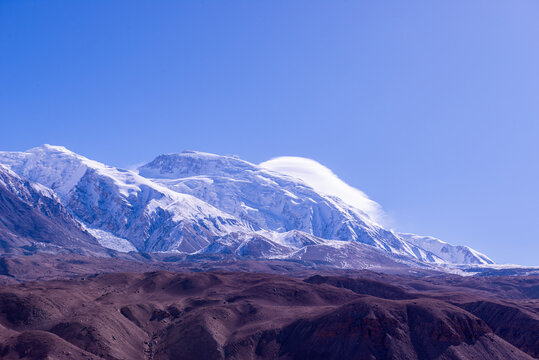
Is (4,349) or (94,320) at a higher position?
(94,320)

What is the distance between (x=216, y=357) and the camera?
421ft

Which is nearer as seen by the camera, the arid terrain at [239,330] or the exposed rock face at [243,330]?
the arid terrain at [239,330]

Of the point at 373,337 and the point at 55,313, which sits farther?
the point at 55,313

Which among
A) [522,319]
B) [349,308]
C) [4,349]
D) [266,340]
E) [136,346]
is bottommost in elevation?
[4,349]

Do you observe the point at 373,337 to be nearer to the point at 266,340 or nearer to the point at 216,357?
the point at 266,340

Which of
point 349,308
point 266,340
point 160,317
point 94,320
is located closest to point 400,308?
point 349,308

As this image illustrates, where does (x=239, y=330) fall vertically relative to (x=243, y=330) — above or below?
below

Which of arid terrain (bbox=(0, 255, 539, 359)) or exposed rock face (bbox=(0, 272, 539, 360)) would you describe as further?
exposed rock face (bbox=(0, 272, 539, 360))

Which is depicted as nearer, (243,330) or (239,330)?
(243,330)

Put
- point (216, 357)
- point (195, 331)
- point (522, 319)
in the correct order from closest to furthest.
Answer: point (216, 357) < point (195, 331) < point (522, 319)

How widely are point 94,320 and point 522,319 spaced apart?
4748 inches

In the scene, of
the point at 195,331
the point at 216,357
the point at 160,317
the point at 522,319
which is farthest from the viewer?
the point at 522,319

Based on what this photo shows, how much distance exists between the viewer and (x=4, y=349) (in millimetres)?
105812

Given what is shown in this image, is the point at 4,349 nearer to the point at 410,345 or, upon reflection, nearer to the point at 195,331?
the point at 195,331
